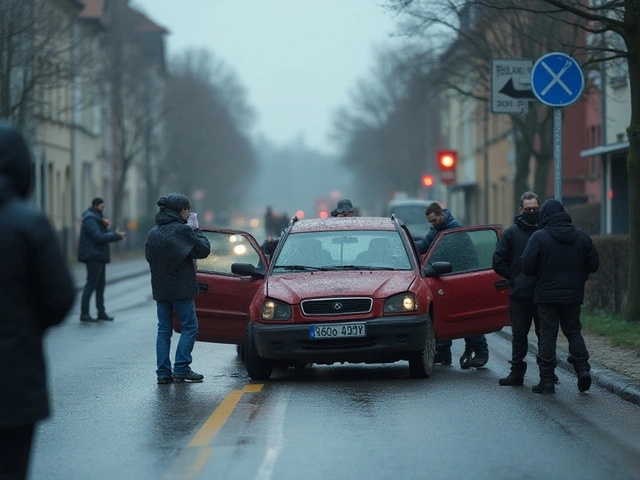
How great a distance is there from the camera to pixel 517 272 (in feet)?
38.8

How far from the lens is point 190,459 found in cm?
797

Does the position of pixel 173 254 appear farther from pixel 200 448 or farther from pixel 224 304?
pixel 200 448

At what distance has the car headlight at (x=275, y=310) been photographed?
1200cm

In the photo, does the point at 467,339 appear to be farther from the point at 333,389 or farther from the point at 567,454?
the point at 567,454

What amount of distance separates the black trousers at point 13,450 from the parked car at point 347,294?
6.88 meters

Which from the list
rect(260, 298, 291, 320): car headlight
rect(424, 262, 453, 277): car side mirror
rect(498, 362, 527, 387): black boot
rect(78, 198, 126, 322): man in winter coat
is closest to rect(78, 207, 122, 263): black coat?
rect(78, 198, 126, 322): man in winter coat

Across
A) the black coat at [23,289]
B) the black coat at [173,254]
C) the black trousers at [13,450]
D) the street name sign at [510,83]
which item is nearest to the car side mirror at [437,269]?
the black coat at [173,254]

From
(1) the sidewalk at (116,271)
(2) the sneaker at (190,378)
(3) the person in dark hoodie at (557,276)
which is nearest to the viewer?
(3) the person in dark hoodie at (557,276)

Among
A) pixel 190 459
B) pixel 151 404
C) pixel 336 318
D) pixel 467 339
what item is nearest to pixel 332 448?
pixel 190 459

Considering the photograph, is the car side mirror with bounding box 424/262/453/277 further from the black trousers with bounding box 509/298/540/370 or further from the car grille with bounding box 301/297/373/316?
the car grille with bounding box 301/297/373/316

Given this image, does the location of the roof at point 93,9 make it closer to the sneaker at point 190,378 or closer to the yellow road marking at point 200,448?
the sneaker at point 190,378

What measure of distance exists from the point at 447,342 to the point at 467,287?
1048mm

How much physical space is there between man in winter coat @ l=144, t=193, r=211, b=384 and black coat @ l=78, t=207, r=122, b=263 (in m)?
9.40

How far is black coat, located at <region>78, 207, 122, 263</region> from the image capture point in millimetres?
21578
